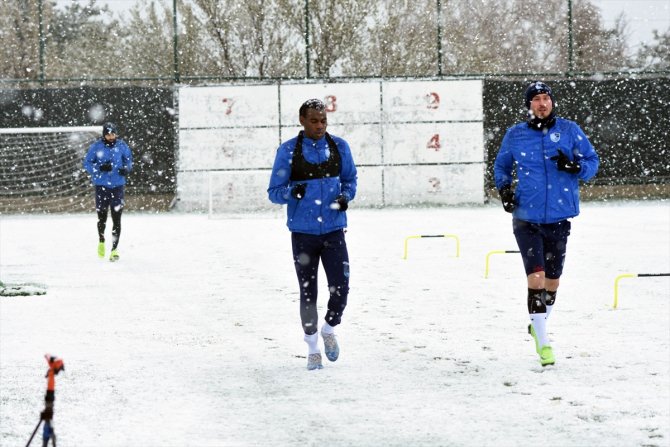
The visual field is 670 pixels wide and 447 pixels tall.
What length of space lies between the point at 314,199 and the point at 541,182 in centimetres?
155

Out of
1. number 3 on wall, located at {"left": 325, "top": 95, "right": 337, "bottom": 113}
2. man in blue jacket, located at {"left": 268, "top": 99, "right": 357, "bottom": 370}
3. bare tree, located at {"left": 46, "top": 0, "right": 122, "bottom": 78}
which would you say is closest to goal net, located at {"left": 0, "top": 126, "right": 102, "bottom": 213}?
number 3 on wall, located at {"left": 325, "top": 95, "right": 337, "bottom": 113}

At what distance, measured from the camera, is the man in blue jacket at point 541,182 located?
6.78m

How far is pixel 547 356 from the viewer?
21.7ft

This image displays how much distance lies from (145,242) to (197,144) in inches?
327

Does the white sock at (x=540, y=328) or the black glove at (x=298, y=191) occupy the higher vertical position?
the black glove at (x=298, y=191)

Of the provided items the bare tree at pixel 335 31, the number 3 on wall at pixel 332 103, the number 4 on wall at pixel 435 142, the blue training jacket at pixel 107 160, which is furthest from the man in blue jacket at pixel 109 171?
the number 4 on wall at pixel 435 142

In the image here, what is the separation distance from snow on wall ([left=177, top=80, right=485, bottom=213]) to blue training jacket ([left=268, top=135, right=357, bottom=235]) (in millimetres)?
17451

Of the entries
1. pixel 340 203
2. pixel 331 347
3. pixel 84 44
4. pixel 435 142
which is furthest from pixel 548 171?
pixel 84 44

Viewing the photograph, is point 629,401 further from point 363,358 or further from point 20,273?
point 20,273

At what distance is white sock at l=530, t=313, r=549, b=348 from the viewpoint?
6.74 m

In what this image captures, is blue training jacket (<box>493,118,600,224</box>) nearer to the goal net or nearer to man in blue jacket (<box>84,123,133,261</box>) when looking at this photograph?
man in blue jacket (<box>84,123,133,261</box>)

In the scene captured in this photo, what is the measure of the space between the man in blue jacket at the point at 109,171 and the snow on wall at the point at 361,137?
10.4 m

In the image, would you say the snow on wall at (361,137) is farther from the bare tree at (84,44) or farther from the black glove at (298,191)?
the black glove at (298,191)

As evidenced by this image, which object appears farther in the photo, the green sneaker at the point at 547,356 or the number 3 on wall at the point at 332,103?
the number 3 on wall at the point at 332,103
